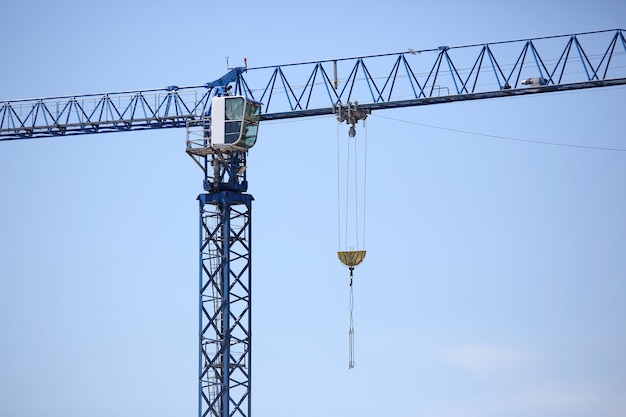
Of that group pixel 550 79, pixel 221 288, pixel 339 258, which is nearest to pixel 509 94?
pixel 550 79

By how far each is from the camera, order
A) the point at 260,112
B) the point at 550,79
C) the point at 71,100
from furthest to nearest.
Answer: the point at 71,100 → the point at 260,112 → the point at 550,79

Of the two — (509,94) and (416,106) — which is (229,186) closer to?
(416,106)

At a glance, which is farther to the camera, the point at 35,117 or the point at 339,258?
the point at 35,117

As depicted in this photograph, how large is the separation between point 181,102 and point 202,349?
17178 mm

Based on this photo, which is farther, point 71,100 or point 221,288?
point 71,100

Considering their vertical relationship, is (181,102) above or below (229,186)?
above

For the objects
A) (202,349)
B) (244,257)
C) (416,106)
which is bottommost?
(202,349)

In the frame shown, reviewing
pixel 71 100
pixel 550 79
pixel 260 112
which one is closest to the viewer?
pixel 550 79

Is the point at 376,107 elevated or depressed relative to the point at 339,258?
elevated

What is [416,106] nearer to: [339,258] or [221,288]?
[339,258]

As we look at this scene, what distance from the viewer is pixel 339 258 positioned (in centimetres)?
8819

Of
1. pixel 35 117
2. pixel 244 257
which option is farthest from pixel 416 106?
pixel 35 117

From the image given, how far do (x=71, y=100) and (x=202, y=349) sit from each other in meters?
21.5

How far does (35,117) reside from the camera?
334ft
